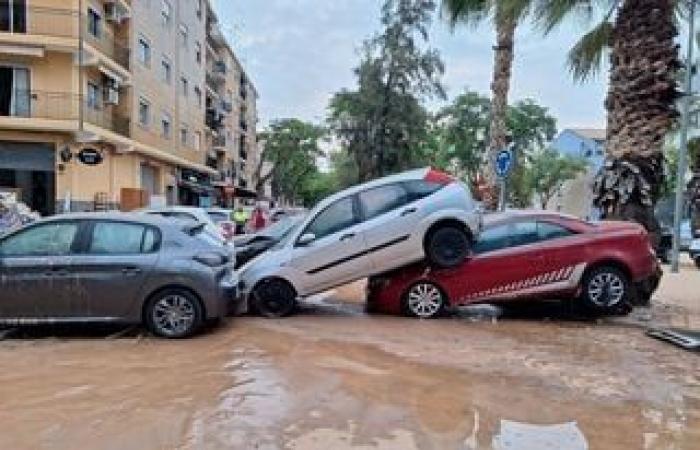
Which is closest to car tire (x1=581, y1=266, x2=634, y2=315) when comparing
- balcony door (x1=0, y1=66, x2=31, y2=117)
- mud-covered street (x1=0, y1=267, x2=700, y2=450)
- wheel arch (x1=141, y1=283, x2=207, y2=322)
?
mud-covered street (x1=0, y1=267, x2=700, y2=450)

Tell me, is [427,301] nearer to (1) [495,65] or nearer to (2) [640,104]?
(2) [640,104]

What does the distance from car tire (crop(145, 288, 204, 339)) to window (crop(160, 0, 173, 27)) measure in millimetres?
34023

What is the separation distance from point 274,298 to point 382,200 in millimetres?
2091

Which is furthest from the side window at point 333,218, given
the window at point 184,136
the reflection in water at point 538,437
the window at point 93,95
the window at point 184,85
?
the window at point 184,85

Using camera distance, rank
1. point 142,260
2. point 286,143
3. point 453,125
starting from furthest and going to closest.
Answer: point 286,143 < point 453,125 < point 142,260

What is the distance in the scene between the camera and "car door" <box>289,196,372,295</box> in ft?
37.1

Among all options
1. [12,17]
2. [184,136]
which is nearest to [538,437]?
[12,17]

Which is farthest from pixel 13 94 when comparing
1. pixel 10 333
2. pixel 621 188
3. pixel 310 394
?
pixel 310 394

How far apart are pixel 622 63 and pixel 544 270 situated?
14.0ft

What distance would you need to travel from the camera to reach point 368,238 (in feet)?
36.9

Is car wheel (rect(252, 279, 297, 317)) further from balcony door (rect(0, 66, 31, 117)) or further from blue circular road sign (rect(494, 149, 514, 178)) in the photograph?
balcony door (rect(0, 66, 31, 117))

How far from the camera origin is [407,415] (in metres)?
6.12

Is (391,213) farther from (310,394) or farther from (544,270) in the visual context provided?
(310,394)

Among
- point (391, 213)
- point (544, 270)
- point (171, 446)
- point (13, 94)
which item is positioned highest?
point (13, 94)
